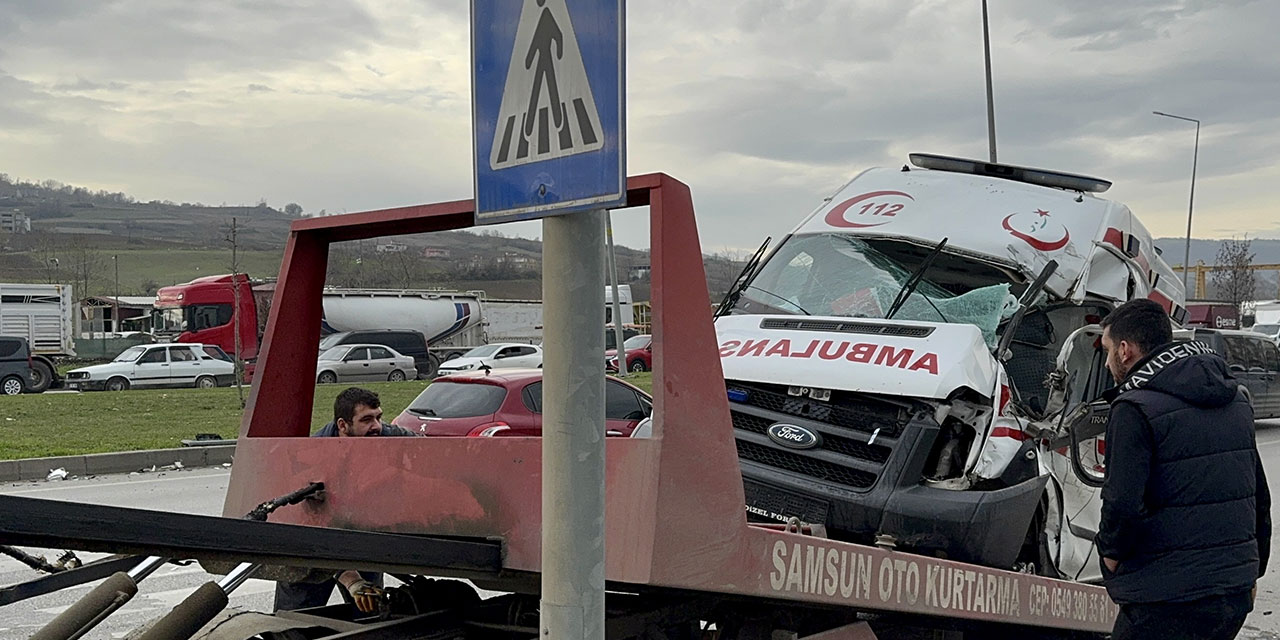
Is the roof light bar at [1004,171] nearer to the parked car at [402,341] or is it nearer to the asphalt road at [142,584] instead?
the asphalt road at [142,584]

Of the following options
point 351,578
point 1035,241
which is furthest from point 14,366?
point 351,578

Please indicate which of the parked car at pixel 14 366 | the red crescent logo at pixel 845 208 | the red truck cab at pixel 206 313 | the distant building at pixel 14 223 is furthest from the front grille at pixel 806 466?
the distant building at pixel 14 223

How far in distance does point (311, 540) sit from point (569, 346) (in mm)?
820

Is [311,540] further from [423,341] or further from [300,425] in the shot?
[423,341]

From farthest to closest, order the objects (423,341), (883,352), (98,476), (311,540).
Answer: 1. (423,341)
2. (98,476)
3. (883,352)
4. (311,540)

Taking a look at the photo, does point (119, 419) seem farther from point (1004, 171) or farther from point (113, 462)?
point (1004, 171)

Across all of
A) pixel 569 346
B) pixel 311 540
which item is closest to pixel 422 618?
pixel 311 540

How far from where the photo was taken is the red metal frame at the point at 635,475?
3074mm

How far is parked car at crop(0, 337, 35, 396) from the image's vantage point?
30.1 meters

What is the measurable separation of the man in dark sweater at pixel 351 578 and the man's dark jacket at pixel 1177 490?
2515 millimetres

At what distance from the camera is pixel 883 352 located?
546cm

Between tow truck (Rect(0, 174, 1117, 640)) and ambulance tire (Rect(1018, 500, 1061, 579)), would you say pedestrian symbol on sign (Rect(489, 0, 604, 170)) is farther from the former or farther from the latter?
ambulance tire (Rect(1018, 500, 1061, 579))

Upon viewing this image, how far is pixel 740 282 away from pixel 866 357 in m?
1.73

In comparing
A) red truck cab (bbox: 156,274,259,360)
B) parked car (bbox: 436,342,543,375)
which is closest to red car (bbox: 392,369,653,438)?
parked car (bbox: 436,342,543,375)
